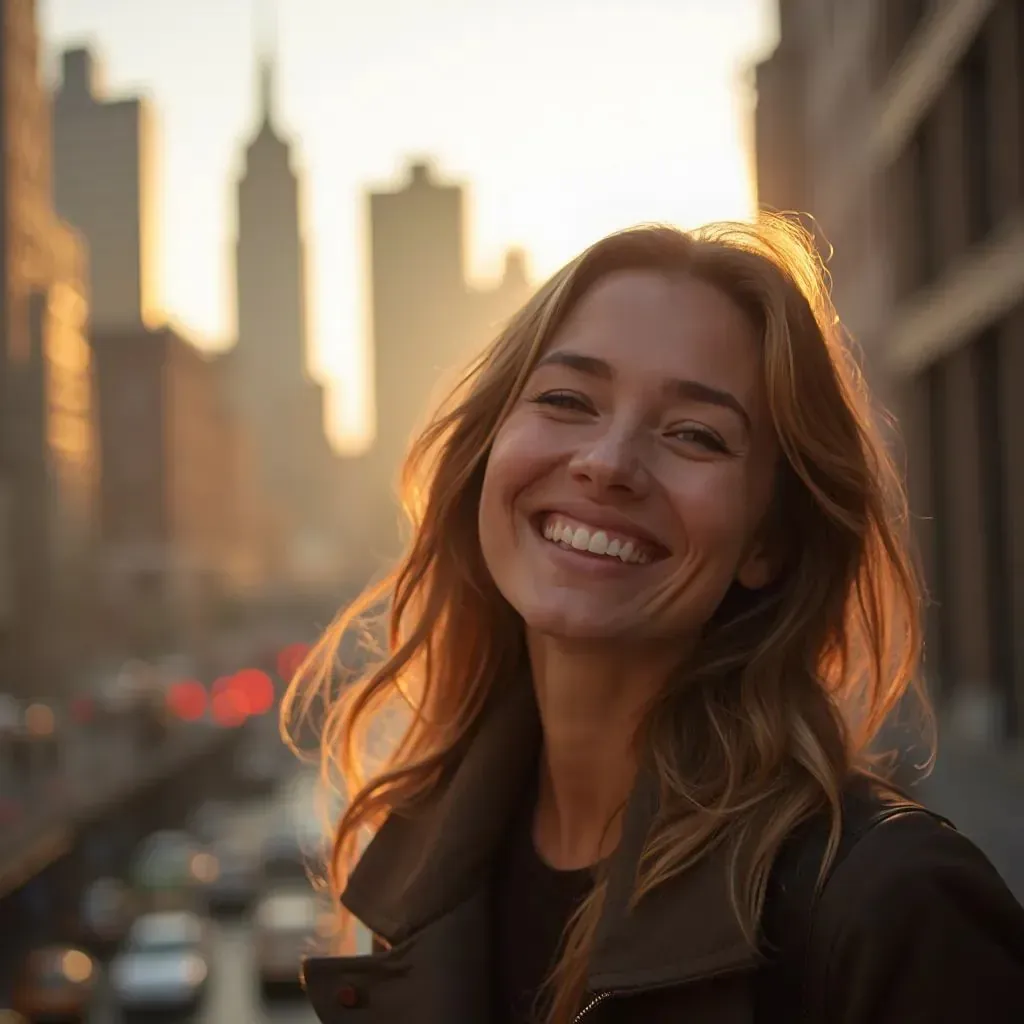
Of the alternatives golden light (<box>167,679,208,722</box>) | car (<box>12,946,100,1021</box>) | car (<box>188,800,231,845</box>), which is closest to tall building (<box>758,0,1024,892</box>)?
car (<box>12,946,100,1021</box>)

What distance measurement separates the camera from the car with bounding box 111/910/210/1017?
25750 mm

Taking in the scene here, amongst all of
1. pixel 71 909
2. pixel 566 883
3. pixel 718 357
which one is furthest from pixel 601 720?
pixel 71 909

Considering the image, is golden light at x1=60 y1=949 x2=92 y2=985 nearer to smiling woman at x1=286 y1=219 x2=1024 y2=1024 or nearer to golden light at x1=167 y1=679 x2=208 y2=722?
smiling woman at x1=286 y1=219 x2=1024 y2=1024

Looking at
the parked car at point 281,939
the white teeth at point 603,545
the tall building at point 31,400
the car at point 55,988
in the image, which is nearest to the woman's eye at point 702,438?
the white teeth at point 603,545

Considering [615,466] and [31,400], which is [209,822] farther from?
[615,466]

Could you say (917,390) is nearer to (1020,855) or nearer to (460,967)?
(1020,855)

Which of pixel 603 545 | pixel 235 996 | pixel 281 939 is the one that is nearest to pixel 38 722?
pixel 235 996

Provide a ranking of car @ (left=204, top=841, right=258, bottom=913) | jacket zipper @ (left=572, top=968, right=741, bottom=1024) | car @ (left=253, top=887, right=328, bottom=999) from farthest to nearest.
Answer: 1. car @ (left=204, top=841, right=258, bottom=913)
2. car @ (left=253, top=887, right=328, bottom=999)
3. jacket zipper @ (left=572, top=968, right=741, bottom=1024)

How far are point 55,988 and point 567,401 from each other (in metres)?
25.6

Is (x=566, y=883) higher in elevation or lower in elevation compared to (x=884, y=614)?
lower

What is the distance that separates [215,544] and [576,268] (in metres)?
149

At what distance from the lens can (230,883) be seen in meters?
38.0

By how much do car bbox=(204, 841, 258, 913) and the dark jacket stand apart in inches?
1455

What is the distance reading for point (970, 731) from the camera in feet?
66.8
